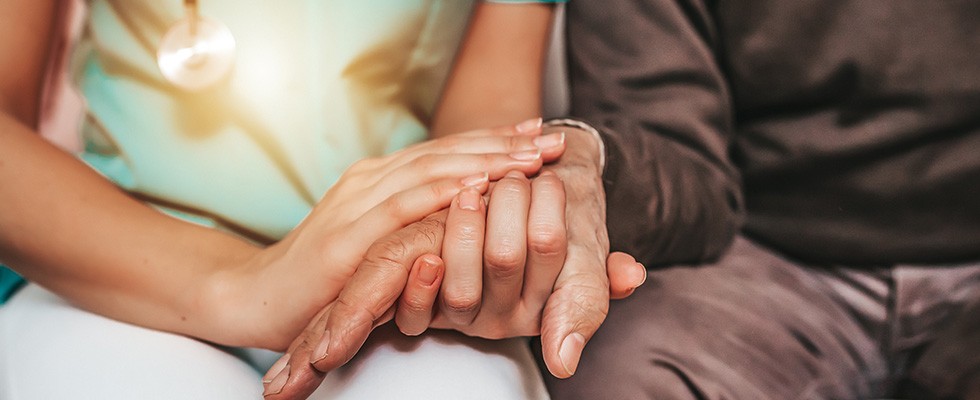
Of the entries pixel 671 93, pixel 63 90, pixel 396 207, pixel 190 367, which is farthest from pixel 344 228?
pixel 671 93

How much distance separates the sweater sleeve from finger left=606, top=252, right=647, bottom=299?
0.20m

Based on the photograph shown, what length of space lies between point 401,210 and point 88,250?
253 mm

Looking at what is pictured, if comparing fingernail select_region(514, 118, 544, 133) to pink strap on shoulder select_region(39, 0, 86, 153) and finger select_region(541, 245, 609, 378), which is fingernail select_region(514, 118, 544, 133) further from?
pink strap on shoulder select_region(39, 0, 86, 153)

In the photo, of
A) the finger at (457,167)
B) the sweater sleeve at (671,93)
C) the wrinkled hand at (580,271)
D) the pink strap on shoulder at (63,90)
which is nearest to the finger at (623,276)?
the wrinkled hand at (580,271)

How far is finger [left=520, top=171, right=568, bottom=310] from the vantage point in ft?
1.90

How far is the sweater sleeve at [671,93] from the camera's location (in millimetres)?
851

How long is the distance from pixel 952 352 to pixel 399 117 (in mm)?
585

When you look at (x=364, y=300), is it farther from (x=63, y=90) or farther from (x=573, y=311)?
(x=63, y=90)

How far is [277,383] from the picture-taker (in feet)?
1.81

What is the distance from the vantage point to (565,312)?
22.7 inches

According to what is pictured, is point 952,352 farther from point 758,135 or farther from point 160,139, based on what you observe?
point 160,139

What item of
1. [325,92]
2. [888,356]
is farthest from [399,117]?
[888,356]

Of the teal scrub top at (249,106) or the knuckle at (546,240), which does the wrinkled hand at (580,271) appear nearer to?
the knuckle at (546,240)

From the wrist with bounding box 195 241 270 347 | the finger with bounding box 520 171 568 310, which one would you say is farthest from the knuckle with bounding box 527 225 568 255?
the wrist with bounding box 195 241 270 347
